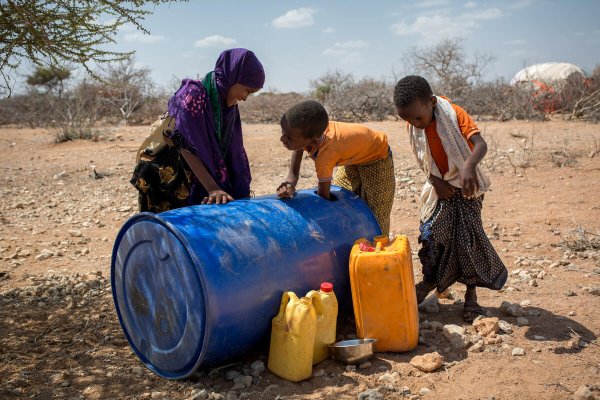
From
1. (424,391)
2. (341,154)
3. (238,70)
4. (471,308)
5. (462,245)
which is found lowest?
(424,391)

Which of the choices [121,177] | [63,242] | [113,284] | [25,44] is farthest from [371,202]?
[121,177]

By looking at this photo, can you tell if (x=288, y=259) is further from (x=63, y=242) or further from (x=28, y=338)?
(x=63, y=242)

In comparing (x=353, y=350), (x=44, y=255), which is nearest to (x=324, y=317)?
(x=353, y=350)

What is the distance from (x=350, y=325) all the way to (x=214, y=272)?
3.65 ft

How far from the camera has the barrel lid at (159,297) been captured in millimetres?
2459

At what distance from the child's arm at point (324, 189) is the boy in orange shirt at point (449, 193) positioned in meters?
0.55

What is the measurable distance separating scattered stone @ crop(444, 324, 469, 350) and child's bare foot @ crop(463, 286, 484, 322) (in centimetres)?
23

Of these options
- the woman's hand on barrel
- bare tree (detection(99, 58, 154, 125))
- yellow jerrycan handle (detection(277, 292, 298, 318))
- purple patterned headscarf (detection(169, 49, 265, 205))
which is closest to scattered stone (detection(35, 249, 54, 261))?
purple patterned headscarf (detection(169, 49, 265, 205))

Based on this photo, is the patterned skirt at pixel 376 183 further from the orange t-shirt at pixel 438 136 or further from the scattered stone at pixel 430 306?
the scattered stone at pixel 430 306

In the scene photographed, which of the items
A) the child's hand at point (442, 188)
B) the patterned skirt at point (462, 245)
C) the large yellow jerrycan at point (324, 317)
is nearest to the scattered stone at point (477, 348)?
the patterned skirt at point (462, 245)

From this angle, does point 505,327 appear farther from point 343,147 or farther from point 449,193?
point 343,147

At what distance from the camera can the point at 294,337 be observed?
256cm

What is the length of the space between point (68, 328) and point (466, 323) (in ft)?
7.63

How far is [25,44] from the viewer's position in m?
3.18
